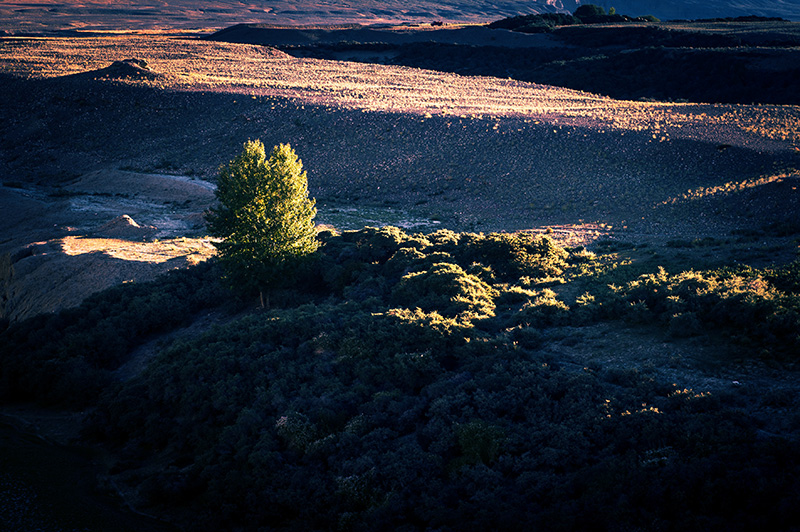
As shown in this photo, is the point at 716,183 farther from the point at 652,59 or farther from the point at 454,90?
the point at 652,59

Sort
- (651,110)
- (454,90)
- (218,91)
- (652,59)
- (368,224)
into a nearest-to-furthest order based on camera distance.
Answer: (368,224)
(651,110)
(218,91)
(454,90)
(652,59)

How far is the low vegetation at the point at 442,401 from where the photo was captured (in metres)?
11.1

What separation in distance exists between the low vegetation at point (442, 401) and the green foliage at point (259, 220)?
56.1 inches

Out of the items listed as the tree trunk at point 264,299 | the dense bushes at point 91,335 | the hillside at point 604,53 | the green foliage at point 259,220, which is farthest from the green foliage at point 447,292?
the hillside at point 604,53

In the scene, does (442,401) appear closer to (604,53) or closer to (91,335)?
(91,335)

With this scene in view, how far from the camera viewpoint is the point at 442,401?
14.6 m

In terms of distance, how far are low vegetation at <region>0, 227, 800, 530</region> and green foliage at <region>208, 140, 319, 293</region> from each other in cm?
143

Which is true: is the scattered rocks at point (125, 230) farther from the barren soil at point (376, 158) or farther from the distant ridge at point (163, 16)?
the distant ridge at point (163, 16)

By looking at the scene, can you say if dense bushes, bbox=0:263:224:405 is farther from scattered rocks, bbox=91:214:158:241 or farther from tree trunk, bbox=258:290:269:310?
scattered rocks, bbox=91:214:158:241

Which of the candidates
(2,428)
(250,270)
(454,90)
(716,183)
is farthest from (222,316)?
(454,90)

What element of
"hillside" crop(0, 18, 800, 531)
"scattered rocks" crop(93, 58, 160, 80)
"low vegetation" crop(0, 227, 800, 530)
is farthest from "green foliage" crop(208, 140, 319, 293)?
"scattered rocks" crop(93, 58, 160, 80)

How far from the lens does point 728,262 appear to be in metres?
20.9

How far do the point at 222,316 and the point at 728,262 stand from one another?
21.6 m

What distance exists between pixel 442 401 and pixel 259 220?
491 inches
